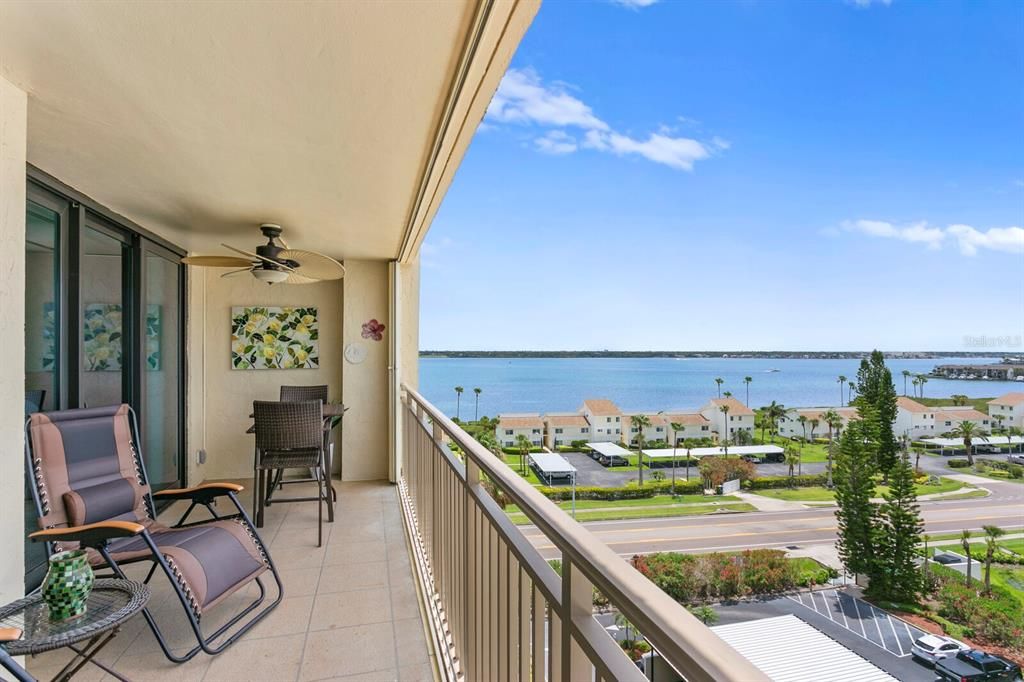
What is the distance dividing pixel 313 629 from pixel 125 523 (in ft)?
3.14

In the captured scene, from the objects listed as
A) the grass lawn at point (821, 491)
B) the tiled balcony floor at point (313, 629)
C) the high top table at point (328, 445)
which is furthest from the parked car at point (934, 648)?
the high top table at point (328, 445)

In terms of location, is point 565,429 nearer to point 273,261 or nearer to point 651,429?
point 651,429

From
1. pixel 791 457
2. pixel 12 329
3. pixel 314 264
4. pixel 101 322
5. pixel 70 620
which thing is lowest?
pixel 70 620

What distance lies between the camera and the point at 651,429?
7.84 feet

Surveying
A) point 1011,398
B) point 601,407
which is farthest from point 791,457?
point 601,407

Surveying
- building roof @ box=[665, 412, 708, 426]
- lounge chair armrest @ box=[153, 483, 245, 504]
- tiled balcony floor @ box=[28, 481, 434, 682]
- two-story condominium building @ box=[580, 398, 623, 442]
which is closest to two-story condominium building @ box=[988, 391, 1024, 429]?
building roof @ box=[665, 412, 708, 426]

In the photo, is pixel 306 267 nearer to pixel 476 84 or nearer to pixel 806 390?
pixel 476 84

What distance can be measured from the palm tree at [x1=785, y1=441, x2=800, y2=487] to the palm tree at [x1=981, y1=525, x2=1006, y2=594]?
0.61m

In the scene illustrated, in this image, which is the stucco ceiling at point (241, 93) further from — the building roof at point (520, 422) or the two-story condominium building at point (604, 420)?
the two-story condominium building at point (604, 420)

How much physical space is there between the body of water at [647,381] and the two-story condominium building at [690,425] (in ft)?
0.37

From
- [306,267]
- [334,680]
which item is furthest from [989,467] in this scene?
[306,267]

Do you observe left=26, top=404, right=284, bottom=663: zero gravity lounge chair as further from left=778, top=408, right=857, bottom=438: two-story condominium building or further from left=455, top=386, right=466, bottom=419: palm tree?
left=778, top=408, right=857, bottom=438: two-story condominium building

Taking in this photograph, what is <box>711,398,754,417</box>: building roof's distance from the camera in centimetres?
253

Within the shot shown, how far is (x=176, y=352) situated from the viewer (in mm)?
4586
